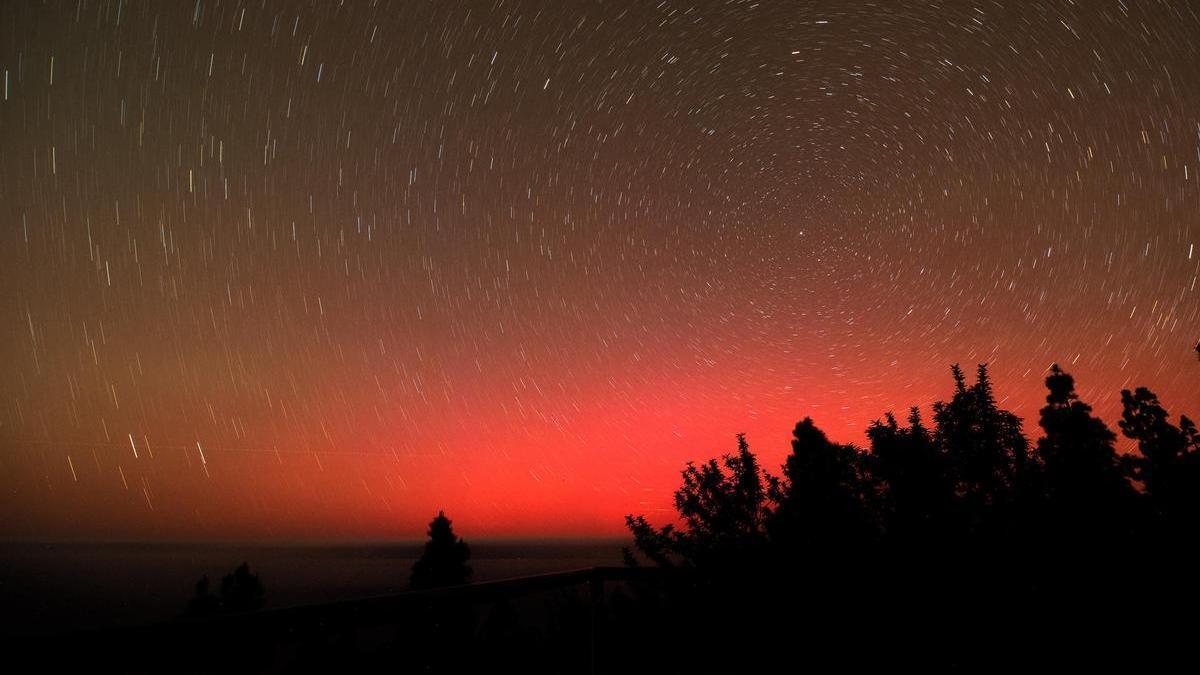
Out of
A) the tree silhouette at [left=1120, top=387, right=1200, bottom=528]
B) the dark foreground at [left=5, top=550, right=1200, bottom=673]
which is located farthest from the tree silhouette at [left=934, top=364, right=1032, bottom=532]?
the tree silhouette at [left=1120, top=387, right=1200, bottom=528]

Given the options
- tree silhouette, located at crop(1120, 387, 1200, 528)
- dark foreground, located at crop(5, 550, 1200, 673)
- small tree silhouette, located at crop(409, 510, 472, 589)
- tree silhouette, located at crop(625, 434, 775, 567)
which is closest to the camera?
dark foreground, located at crop(5, 550, 1200, 673)

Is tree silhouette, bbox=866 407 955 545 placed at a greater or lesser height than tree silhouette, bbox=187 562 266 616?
greater

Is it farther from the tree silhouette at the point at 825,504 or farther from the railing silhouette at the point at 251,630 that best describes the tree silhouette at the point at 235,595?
the railing silhouette at the point at 251,630

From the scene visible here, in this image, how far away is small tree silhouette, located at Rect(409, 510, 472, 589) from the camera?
1217 inches

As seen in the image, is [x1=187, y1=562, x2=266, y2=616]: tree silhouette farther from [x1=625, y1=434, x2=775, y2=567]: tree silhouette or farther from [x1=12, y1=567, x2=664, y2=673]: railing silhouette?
[x1=12, y1=567, x2=664, y2=673]: railing silhouette

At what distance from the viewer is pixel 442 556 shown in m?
31.4

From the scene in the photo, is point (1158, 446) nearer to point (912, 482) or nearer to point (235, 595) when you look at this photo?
point (912, 482)

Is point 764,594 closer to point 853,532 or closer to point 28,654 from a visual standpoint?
point 853,532

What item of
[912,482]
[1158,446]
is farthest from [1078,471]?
[1158,446]

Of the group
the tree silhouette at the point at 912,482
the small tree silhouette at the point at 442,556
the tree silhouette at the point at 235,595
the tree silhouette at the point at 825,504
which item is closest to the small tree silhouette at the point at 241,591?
the tree silhouette at the point at 235,595

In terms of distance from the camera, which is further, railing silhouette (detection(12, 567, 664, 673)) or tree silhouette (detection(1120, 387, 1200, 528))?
tree silhouette (detection(1120, 387, 1200, 528))

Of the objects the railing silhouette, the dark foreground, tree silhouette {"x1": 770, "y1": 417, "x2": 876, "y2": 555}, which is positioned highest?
tree silhouette {"x1": 770, "y1": 417, "x2": 876, "y2": 555}

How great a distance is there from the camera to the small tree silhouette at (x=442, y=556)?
30.9 metres

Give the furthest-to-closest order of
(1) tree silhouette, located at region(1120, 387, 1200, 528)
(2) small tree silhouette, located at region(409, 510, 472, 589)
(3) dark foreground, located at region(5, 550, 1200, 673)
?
(2) small tree silhouette, located at region(409, 510, 472, 589), (1) tree silhouette, located at region(1120, 387, 1200, 528), (3) dark foreground, located at region(5, 550, 1200, 673)
